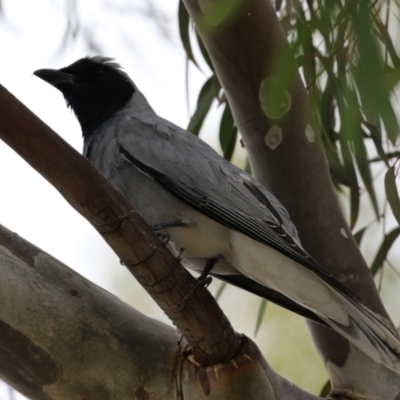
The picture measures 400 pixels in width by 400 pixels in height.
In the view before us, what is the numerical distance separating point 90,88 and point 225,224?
121 centimetres

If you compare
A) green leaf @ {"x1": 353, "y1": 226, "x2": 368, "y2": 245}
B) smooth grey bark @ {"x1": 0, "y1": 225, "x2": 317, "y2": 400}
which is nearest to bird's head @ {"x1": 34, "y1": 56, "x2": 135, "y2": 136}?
smooth grey bark @ {"x1": 0, "y1": 225, "x2": 317, "y2": 400}

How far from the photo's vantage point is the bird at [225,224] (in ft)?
8.10

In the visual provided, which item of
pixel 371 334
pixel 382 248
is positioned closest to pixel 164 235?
pixel 371 334

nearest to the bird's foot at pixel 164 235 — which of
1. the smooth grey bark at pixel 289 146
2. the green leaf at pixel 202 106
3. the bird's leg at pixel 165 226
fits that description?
the bird's leg at pixel 165 226

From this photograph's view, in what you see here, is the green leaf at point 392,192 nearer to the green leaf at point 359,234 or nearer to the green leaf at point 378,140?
the green leaf at point 378,140

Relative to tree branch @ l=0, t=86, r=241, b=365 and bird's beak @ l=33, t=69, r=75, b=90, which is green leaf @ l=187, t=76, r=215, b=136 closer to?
bird's beak @ l=33, t=69, r=75, b=90

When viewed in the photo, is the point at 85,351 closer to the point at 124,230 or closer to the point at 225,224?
the point at 124,230

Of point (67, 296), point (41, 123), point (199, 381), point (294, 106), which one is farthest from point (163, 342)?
point (294, 106)

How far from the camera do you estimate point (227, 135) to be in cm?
332

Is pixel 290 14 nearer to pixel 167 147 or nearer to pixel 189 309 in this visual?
pixel 167 147

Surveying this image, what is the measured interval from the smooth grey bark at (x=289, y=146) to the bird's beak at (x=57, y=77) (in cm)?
83

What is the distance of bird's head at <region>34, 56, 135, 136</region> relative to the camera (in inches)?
130

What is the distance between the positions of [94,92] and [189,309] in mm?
1590

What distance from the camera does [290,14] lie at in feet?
10.4
